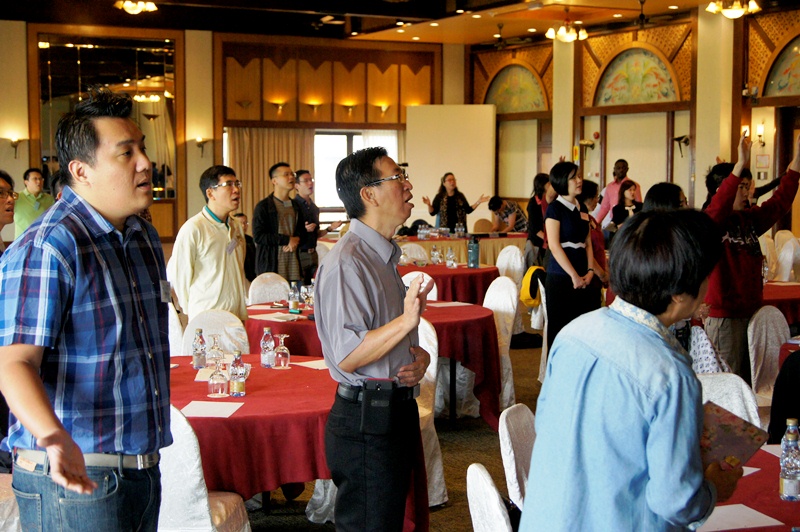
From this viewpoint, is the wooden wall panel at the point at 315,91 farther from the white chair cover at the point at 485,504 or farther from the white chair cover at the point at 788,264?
the white chair cover at the point at 485,504

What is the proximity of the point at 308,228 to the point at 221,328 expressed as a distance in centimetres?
368

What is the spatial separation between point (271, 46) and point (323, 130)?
1873mm

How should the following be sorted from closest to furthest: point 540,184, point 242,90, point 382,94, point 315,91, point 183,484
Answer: point 183,484, point 540,184, point 242,90, point 315,91, point 382,94

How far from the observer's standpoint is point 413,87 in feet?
61.9

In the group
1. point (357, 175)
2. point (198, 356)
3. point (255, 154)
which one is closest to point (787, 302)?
point (198, 356)

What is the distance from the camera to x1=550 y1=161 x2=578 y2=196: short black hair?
257 inches

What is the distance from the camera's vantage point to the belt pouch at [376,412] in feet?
9.62

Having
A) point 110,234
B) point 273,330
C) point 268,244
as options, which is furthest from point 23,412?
point 268,244

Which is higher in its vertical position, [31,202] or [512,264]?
[31,202]

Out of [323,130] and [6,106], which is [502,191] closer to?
[323,130]

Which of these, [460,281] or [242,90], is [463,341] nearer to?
[460,281]

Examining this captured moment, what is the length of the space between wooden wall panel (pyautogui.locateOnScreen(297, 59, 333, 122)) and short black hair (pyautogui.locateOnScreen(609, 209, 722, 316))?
16677mm

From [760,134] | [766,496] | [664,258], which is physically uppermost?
[760,134]

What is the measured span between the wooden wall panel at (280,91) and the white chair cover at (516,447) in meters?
15.4
